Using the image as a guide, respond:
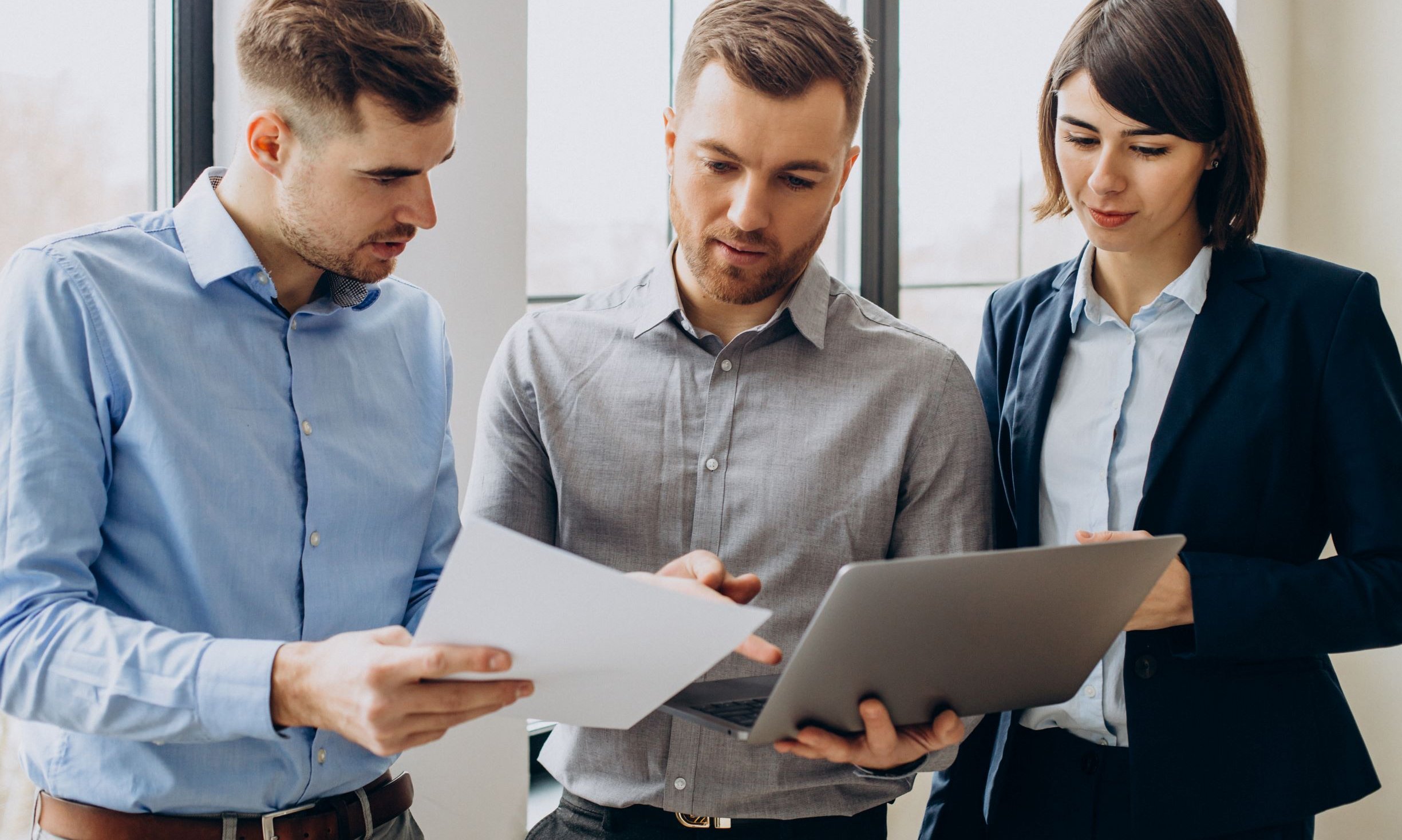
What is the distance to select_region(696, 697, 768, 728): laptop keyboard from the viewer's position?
113 cm

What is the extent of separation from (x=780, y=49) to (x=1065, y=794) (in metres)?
1.06

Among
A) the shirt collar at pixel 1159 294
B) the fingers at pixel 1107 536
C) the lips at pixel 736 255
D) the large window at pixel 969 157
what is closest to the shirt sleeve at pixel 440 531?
the lips at pixel 736 255

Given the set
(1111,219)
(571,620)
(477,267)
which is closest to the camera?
(571,620)

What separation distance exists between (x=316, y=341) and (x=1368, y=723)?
318 cm

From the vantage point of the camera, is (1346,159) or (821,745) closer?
(821,745)

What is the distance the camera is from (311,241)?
132 centimetres

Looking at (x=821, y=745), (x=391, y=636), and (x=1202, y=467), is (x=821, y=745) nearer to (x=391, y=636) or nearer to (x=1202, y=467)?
(x=391, y=636)

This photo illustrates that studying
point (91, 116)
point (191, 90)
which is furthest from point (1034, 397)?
point (91, 116)

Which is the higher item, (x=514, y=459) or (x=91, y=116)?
(x=91, y=116)

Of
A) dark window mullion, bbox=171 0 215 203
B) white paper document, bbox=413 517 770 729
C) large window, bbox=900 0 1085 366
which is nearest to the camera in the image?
white paper document, bbox=413 517 770 729

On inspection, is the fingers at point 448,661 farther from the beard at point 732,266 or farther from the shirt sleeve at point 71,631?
the beard at point 732,266

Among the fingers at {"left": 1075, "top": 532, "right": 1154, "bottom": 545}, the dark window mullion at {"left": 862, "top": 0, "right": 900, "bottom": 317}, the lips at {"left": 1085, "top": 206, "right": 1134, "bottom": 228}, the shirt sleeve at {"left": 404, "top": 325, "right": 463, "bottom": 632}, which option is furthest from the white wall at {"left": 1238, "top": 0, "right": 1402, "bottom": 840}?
the shirt sleeve at {"left": 404, "top": 325, "right": 463, "bottom": 632}

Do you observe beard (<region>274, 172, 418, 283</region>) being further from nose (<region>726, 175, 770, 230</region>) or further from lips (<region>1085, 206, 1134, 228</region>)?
lips (<region>1085, 206, 1134, 228</region>)

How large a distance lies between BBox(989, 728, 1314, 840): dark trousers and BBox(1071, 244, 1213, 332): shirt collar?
604 millimetres
